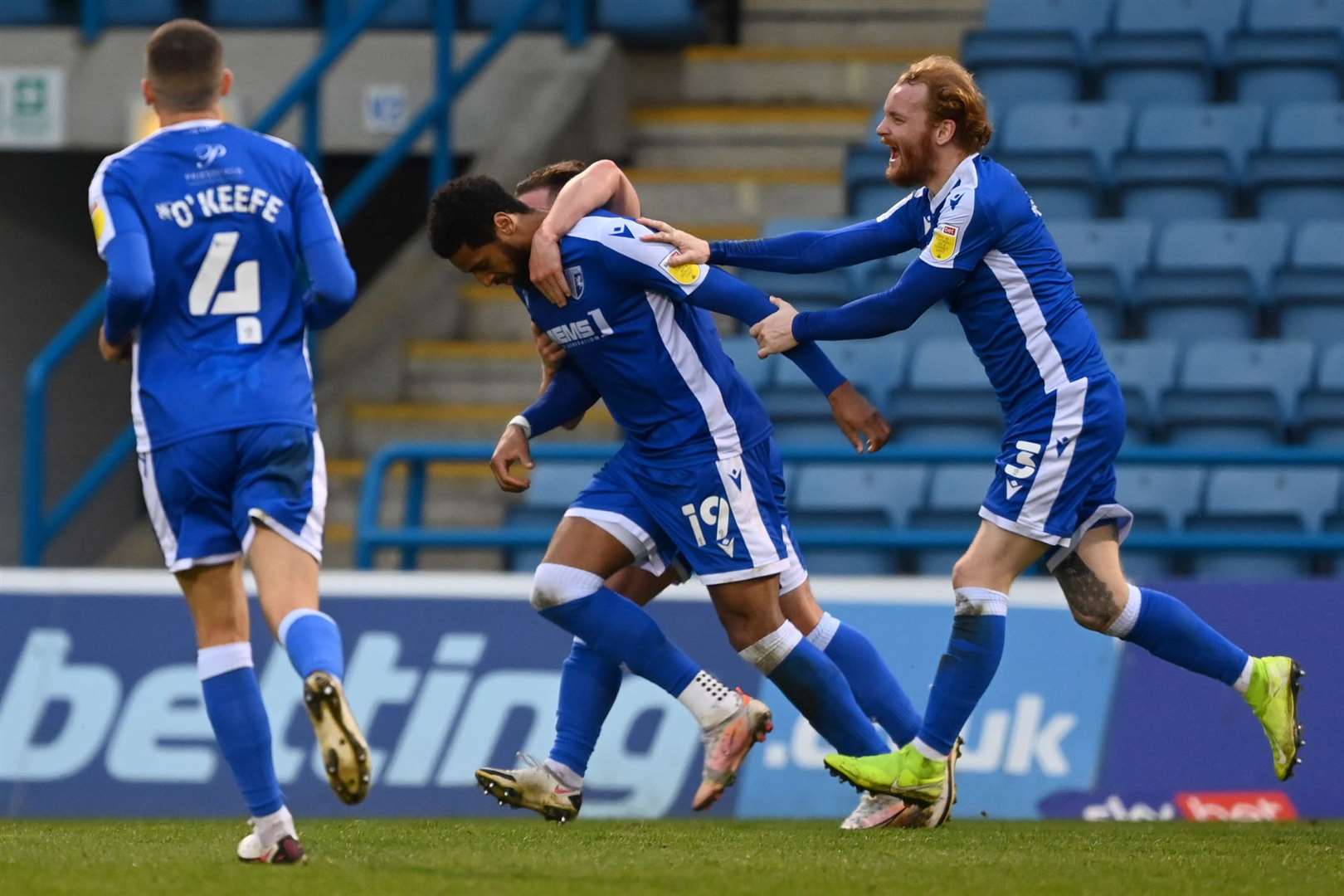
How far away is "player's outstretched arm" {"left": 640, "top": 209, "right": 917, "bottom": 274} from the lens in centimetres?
558

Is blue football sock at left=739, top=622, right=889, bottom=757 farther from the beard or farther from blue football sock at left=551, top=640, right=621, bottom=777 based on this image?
the beard

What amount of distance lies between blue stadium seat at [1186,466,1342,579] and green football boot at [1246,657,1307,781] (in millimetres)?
2741

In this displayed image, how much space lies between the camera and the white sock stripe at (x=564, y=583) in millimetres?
5492

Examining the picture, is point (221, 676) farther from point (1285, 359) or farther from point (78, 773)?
point (1285, 359)

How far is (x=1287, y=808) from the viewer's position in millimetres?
7012

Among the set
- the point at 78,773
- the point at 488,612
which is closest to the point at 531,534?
the point at 488,612

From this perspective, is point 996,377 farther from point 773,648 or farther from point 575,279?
point 575,279

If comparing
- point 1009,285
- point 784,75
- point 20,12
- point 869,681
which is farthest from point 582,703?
point 20,12

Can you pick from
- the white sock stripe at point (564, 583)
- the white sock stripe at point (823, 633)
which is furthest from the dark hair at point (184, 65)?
the white sock stripe at point (823, 633)

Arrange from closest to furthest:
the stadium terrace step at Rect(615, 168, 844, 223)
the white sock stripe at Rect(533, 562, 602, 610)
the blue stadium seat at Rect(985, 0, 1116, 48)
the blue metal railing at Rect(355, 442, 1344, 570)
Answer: the white sock stripe at Rect(533, 562, 602, 610) < the blue metal railing at Rect(355, 442, 1344, 570) < the stadium terrace step at Rect(615, 168, 844, 223) < the blue stadium seat at Rect(985, 0, 1116, 48)

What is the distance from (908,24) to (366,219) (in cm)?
352

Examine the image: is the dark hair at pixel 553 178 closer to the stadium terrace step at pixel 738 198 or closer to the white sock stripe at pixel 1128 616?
the white sock stripe at pixel 1128 616

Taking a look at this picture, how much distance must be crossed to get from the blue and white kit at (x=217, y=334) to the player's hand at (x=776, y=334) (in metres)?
1.13

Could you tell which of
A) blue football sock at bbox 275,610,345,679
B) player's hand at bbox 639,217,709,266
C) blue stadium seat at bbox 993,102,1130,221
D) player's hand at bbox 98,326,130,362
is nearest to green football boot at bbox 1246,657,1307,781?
player's hand at bbox 639,217,709,266
